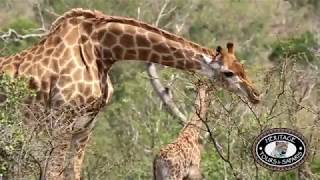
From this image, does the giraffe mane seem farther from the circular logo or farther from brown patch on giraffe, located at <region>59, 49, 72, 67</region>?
the circular logo

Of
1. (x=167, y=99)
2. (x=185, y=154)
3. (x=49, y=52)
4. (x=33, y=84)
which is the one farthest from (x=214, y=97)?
(x=167, y=99)

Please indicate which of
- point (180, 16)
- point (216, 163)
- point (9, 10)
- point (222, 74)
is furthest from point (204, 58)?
point (9, 10)

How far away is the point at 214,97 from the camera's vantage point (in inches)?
265

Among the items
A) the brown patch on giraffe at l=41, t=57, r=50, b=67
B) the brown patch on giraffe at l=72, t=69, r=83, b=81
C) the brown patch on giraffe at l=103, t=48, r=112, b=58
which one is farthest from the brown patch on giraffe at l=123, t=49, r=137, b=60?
the brown patch on giraffe at l=41, t=57, r=50, b=67

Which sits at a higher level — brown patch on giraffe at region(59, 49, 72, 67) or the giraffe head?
brown patch on giraffe at region(59, 49, 72, 67)

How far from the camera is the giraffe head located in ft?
19.8

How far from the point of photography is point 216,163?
29.3ft

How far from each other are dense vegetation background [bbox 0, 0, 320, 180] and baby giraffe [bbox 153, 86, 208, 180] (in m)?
0.16

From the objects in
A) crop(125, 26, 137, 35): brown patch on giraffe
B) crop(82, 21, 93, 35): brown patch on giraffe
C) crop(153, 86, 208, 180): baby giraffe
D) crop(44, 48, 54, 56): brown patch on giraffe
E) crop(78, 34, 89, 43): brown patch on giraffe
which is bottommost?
crop(153, 86, 208, 180): baby giraffe

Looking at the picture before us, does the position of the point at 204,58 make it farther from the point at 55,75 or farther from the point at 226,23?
the point at 226,23

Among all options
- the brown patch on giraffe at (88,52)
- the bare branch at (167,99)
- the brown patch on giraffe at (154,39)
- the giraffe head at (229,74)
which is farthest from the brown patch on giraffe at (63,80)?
the bare branch at (167,99)

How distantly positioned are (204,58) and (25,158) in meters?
1.55

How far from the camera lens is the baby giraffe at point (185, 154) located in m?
6.65

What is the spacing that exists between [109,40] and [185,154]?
127 cm
